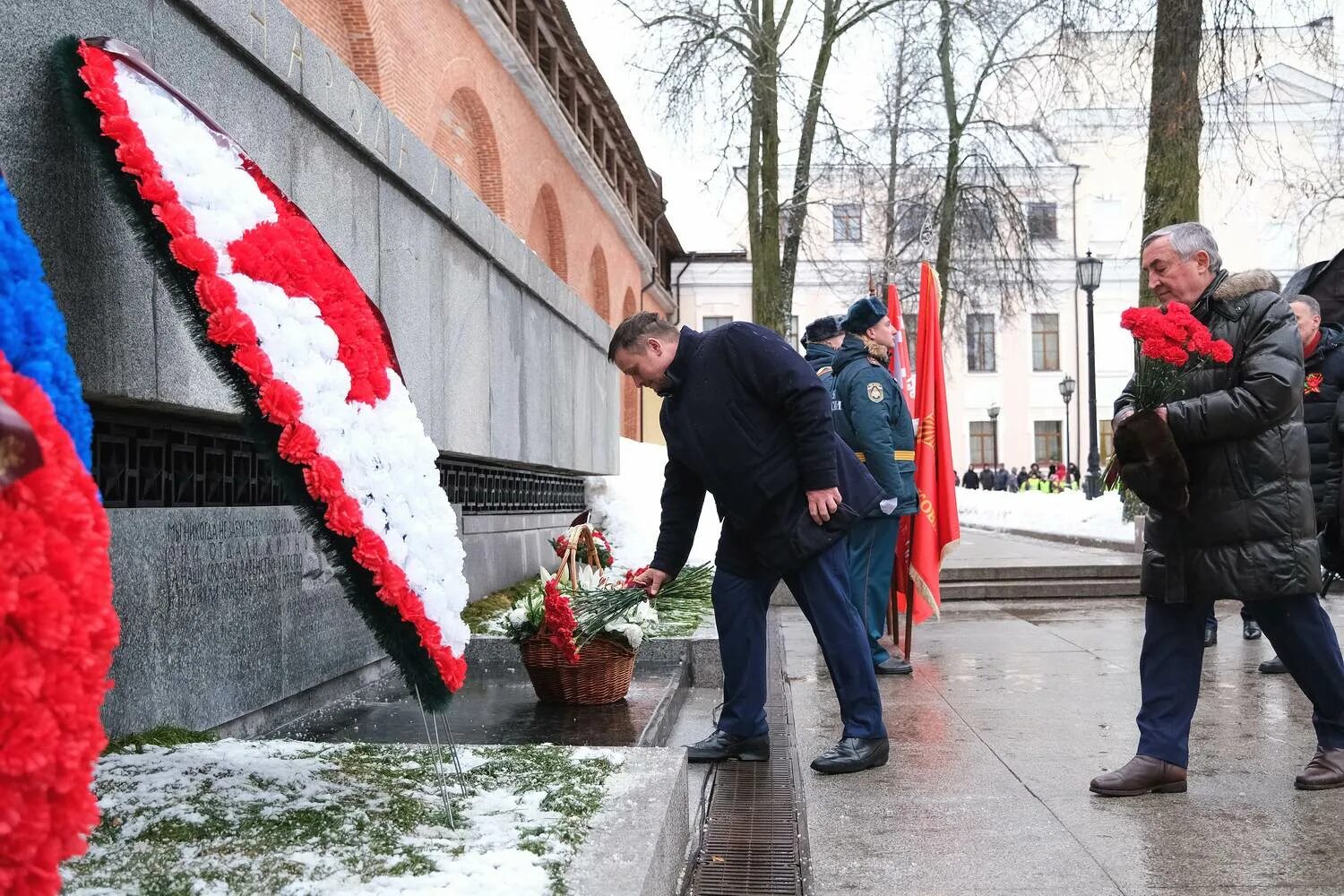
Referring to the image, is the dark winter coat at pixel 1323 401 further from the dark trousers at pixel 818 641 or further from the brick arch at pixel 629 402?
the brick arch at pixel 629 402

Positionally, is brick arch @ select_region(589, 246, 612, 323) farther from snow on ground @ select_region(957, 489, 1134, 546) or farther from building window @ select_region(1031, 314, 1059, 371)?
building window @ select_region(1031, 314, 1059, 371)

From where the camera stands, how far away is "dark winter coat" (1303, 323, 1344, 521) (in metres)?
6.55

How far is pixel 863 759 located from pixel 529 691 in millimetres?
1758

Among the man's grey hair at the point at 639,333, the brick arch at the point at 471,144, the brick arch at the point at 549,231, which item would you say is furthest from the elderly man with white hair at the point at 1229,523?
the brick arch at the point at 549,231

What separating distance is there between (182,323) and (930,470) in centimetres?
488

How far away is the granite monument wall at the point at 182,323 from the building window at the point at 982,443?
153ft

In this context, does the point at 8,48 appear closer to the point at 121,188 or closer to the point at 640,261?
the point at 121,188

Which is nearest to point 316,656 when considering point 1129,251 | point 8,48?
point 8,48

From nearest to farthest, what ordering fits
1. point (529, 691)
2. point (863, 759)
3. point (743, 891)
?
1. point (743, 891)
2. point (863, 759)
3. point (529, 691)

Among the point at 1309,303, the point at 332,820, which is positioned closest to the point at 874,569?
the point at 1309,303

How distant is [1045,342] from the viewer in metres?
51.9

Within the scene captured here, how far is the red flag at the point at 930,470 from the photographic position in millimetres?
7453

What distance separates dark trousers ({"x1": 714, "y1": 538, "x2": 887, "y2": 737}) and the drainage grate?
0.23 meters

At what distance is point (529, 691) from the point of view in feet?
18.5
